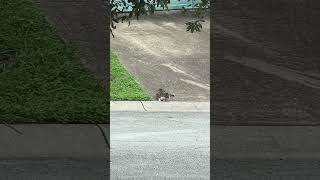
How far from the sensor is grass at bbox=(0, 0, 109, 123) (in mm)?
10711

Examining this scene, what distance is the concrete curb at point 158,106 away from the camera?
14742mm

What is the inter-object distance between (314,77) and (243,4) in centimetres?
298

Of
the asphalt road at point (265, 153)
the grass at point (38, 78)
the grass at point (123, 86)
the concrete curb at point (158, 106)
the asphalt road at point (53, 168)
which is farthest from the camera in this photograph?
the grass at point (123, 86)

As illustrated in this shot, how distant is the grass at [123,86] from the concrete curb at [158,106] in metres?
0.52

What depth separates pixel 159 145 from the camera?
394 inches

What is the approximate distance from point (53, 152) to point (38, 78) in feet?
8.53

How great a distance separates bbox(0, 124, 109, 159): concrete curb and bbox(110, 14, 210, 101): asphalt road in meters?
6.41

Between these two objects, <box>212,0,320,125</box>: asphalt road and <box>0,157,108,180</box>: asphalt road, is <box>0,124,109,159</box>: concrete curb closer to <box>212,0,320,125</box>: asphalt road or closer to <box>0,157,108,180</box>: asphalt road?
<box>0,157,108,180</box>: asphalt road

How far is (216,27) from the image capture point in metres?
17.5

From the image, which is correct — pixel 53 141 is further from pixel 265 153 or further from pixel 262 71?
Answer: pixel 262 71

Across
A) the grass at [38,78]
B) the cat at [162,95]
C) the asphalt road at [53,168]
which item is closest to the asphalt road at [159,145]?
the asphalt road at [53,168]

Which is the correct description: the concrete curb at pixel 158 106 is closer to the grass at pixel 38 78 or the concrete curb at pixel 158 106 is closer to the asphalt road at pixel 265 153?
the grass at pixel 38 78

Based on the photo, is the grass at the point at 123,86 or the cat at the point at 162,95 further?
the grass at the point at 123,86

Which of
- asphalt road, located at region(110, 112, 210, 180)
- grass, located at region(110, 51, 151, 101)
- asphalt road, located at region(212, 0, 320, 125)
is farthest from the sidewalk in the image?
grass, located at region(110, 51, 151, 101)
